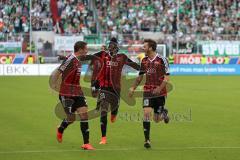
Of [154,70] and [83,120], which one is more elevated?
[154,70]

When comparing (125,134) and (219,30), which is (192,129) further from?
(219,30)

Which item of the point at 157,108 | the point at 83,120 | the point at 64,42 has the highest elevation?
the point at 157,108

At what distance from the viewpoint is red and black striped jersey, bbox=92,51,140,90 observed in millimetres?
15008

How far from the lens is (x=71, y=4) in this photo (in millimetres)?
52094

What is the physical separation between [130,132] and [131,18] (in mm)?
36399

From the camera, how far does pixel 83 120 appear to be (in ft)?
43.2

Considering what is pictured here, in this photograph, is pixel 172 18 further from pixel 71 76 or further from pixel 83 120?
pixel 83 120

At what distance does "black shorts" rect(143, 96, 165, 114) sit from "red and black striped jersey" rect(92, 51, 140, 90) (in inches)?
59.8

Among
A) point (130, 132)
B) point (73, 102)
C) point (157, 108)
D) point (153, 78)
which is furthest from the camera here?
point (130, 132)

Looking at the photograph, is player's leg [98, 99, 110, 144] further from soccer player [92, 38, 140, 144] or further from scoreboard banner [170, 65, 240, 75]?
scoreboard banner [170, 65, 240, 75]

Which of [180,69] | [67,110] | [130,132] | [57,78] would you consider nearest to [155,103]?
[67,110]

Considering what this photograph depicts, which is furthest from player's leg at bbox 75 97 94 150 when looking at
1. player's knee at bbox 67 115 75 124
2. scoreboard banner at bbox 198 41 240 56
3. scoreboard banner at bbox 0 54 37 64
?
scoreboard banner at bbox 198 41 240 56

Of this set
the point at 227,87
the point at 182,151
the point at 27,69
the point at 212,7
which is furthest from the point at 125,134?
the point at 212,7

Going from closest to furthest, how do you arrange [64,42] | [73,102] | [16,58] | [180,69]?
[73,102]
[16,58]
[180,69]
[64,42]
